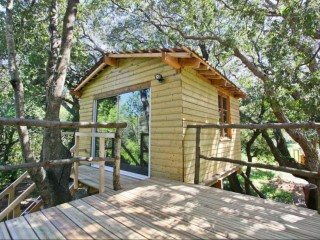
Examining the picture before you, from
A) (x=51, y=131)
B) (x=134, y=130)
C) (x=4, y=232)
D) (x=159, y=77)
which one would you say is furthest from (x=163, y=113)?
(x=4, y=232)

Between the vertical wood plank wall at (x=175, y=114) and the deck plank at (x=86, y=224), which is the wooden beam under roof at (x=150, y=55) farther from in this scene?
the deck plank at (x=86, y=224)

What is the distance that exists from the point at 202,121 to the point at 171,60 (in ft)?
5.75

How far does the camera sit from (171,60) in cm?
448

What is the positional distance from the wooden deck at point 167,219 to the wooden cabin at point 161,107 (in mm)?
1430

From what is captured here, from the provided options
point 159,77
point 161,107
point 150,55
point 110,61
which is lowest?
point 161,107

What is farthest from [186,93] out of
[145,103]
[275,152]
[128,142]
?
[275,152]

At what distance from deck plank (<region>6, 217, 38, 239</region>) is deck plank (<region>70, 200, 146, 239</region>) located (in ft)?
2.04

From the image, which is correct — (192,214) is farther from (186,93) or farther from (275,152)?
(275,152)

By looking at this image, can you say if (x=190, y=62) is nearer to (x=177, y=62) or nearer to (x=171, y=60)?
(x=177, y=62)

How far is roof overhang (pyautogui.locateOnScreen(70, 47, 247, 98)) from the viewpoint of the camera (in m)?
4.36

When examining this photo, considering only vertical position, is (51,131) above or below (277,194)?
above

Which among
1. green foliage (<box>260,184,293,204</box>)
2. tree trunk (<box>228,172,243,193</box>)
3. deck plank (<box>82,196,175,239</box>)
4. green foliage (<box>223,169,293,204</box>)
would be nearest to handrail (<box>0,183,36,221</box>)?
deck plank (<box>82,196,175,239</box>)

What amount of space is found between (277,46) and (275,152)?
23.0ft

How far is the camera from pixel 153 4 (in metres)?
11.1
